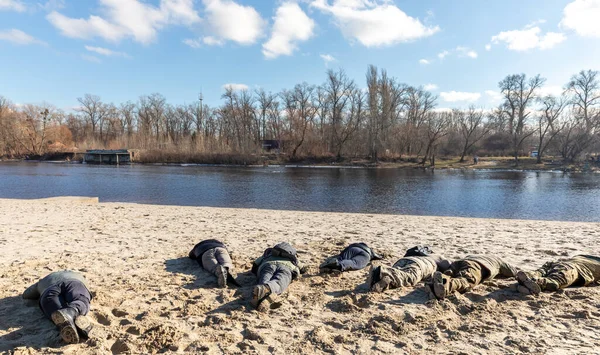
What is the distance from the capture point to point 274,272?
4.65 meters

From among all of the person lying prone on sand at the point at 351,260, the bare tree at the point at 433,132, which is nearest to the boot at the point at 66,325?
the person lying prone on sand at the point at 351,260

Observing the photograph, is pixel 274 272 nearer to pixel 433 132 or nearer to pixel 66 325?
pixel 66 325

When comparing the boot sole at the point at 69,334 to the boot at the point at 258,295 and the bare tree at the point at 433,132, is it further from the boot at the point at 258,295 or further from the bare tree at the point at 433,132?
the bare tree at the point at 433,132

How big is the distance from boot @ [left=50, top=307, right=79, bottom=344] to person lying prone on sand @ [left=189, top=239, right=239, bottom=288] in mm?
1873

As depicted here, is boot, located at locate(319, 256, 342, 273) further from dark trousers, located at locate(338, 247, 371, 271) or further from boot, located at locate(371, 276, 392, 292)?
boot, located at locate(371, 276, 392, 292)

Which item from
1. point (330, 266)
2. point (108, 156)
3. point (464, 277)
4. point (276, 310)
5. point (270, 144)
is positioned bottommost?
point (276, 310)

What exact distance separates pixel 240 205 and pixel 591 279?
1489 cm

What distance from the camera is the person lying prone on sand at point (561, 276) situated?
14.6 feet

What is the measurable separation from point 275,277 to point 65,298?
2317mm

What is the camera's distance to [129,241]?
24.9 ft

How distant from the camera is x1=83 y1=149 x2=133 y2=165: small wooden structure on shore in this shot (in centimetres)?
6494

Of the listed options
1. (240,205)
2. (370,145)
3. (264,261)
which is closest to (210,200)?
(240,205)

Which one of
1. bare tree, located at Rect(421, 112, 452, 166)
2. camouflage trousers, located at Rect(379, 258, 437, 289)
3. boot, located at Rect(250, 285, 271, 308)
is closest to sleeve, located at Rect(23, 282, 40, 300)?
boot, located at Rect(250, 285, 271, 308)

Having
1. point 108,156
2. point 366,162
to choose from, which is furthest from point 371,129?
point 108,156
